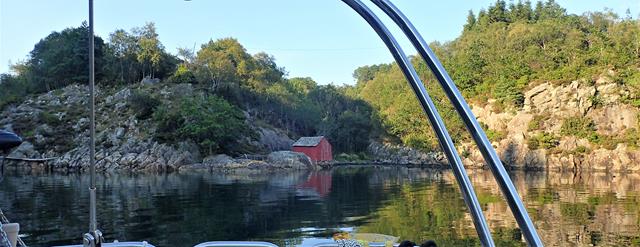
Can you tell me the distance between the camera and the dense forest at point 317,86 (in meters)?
43.2

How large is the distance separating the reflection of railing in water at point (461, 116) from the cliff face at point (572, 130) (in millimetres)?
40114

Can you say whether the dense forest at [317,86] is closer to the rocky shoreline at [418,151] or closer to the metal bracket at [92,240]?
the rocky shoreline at [418,151]

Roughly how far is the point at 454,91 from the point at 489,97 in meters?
47.8

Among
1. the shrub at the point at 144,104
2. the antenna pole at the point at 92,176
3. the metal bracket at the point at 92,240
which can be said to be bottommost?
the metal bracket at the point at 92,240

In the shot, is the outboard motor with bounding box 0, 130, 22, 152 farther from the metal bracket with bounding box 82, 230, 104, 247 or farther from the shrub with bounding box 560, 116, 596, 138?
the shrub with bounding box 560, 116, 596, 138

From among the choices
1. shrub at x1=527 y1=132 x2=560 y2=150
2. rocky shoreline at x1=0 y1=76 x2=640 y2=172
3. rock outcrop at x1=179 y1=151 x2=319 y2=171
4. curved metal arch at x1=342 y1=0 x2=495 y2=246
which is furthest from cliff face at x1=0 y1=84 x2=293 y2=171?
curved metal arch at x1=342 y1=0 x2=495 y2=246

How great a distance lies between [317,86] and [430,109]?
5876 centimetres

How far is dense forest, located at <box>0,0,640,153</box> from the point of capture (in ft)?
142

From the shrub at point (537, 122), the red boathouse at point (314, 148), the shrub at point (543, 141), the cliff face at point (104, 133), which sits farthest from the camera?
the red boathouse at point (314, 148)

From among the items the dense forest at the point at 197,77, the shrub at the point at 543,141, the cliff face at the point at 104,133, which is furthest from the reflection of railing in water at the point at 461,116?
the dense forest at the point at 197,77

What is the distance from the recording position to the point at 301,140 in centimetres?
4591

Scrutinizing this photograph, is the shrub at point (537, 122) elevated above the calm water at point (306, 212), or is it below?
above

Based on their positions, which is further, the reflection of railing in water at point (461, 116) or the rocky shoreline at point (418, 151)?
the rocky shoreline at point (418, 151)

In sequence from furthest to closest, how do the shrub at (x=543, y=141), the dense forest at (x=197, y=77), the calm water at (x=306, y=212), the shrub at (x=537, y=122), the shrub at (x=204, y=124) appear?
the dense forest at (x=197, y=77)
the shrub at (x=537, y=122)
the shrub at (x=204, y=124)
the shrub at (x=543, y=141)
the calm water at (x=306, y=212)
